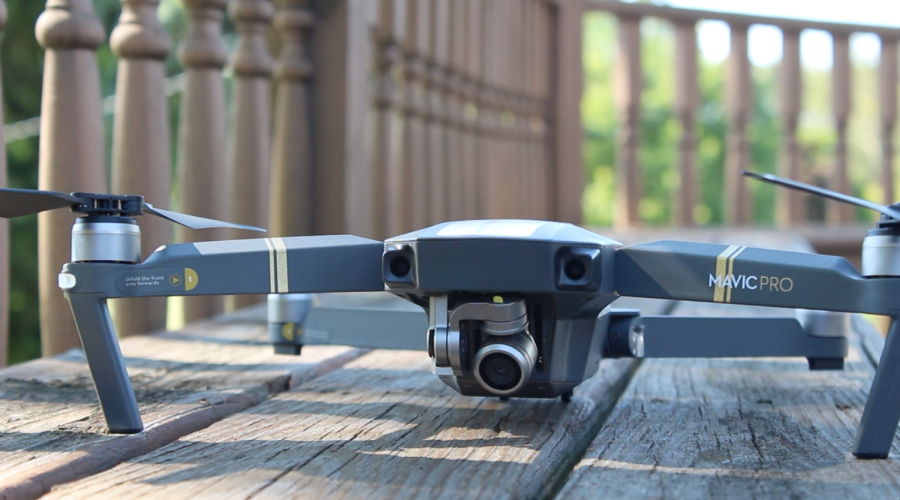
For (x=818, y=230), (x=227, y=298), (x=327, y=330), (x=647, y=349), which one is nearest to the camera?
(x=647, y=349)

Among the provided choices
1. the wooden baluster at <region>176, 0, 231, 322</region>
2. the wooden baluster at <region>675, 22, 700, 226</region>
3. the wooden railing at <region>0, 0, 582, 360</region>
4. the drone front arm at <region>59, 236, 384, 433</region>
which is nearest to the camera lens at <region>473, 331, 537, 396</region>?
the drone front arm at <region>59, 236, 384, 433</region>

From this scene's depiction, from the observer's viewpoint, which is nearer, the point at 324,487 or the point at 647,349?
the point at 324,487

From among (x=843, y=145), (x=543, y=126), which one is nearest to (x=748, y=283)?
(x=543, y=126)

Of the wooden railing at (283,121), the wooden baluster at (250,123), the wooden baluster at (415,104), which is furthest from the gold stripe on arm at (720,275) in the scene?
the wooden baluster at (415,104)

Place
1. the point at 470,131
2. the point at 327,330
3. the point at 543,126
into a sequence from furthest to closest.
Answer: the point at 543,126 → the point at 470,131 → the point at 327,330

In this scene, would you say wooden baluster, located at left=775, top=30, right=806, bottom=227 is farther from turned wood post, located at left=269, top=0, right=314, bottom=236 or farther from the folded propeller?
the folded propeller

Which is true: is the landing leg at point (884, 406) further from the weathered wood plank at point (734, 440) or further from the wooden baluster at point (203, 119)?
the wooden baluster at point (203, 119)

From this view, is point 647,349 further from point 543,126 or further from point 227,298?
point 543,126

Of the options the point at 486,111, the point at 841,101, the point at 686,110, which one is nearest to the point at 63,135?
the point at 486,111

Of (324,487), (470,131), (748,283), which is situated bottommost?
(324,487)
